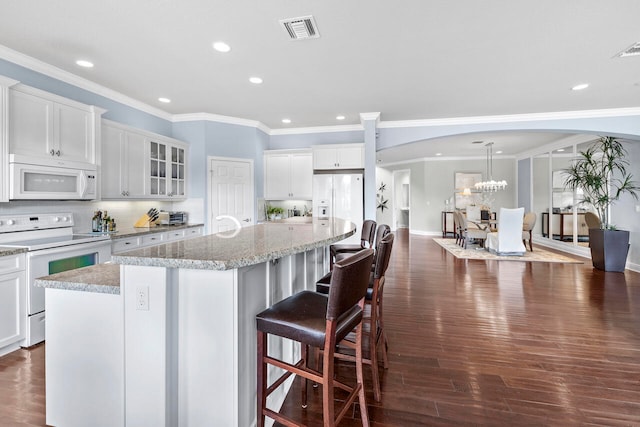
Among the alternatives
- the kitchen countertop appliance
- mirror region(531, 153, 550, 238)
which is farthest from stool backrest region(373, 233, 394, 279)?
mirror region(531, 153, 550, 238)

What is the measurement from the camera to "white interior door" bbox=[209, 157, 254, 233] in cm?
516

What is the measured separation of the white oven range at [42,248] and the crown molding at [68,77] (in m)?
1.52

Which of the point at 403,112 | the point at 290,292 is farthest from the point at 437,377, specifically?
the point at 403,112

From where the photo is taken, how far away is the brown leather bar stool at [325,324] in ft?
3.90

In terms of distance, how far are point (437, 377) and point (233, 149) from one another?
4.63 metres

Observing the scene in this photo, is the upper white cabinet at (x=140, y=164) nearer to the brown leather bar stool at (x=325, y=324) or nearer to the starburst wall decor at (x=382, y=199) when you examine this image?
the brown leather bar stool at (x=325, y=324)

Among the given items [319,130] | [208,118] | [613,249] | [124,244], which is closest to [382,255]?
[124,244]

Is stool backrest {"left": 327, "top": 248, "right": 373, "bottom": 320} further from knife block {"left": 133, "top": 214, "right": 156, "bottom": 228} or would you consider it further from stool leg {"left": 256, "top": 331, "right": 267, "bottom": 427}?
knife block {"left": 133, "top": 214, "right": 156, "bottom": 228}

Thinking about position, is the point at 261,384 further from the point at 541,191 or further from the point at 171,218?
the point at 541,191

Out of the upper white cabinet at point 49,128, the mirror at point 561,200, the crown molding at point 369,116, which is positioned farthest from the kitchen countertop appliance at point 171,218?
the mirror at point 561,200

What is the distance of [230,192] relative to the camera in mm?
5340

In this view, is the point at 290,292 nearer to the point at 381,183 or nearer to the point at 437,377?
the point at 437,377

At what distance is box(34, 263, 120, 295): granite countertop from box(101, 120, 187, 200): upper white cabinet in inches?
97.7

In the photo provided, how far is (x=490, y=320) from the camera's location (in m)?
3.14
